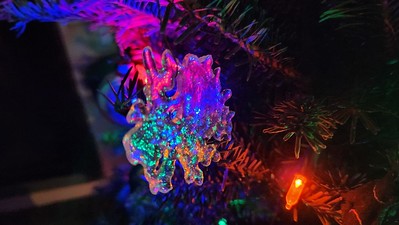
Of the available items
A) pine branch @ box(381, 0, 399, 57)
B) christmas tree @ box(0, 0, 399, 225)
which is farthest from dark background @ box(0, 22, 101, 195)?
pine branch @ box(381, 0, 399, 57)

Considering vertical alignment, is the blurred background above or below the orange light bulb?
below

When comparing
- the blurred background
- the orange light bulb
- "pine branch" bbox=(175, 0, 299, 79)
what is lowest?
the blurred background

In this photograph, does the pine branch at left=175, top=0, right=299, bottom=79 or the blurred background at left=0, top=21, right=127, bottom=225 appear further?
the blurred background at left=0, top=21, right=127, bottom=225

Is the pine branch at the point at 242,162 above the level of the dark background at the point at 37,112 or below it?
above

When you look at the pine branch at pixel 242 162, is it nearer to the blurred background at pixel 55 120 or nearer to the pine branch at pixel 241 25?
the pine branch at pixel 241 25

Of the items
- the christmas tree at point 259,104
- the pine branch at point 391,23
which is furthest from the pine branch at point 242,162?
the pine branch at point 391,23

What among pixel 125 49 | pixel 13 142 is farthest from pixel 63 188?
pixel 125 49

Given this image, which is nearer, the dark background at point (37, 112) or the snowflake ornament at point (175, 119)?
the snowflake ornament at point (175, 119)

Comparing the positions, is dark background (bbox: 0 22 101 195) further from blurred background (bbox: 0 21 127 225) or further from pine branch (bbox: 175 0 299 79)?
pine branch (bbox: 175 0 299 79)

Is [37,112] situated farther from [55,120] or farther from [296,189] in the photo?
[296,189]
